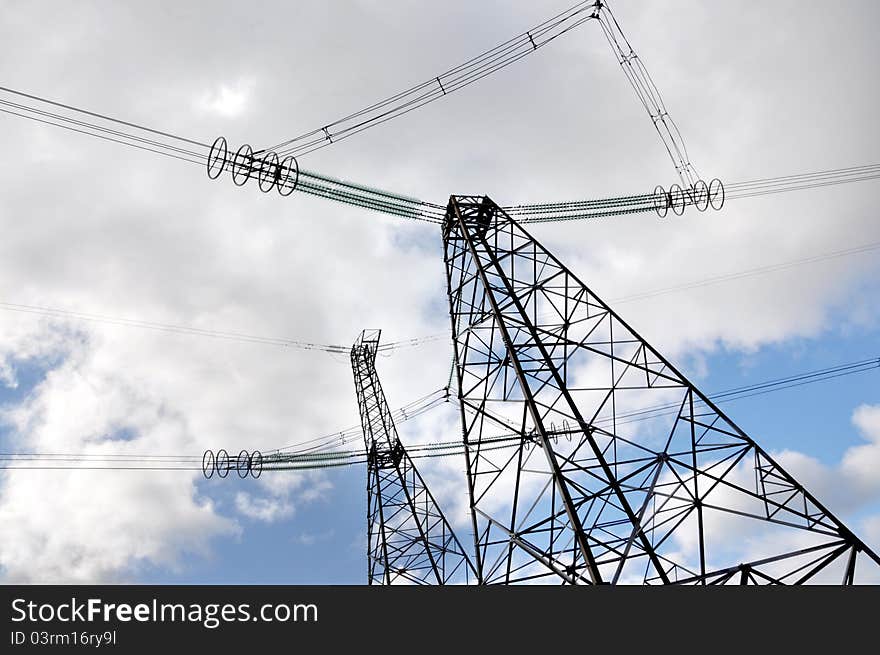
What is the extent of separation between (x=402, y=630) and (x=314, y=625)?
1454mm

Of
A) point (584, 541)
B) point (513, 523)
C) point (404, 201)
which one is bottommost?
point (584, 541)

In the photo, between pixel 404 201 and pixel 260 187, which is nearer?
pixel 260 187

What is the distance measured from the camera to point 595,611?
1205 centimetres

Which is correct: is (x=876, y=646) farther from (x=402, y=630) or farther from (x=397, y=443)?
(x=397, y=443)

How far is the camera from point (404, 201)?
76.3 ft

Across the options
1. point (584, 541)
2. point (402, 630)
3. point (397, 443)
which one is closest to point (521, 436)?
point (584, 541)

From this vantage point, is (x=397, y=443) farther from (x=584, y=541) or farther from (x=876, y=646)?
(x=876, y=646)

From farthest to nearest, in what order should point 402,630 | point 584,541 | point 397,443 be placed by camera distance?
point 397,443, point 584,541, point 402,630

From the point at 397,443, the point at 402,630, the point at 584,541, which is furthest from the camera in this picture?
the point at 397,443

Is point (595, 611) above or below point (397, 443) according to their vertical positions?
below

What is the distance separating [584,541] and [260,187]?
39.0 feet

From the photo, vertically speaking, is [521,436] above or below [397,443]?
below

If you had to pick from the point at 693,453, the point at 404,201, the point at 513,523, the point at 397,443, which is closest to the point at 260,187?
the point at 404,201

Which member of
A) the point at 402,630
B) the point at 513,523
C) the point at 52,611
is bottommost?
the point at 402,630
